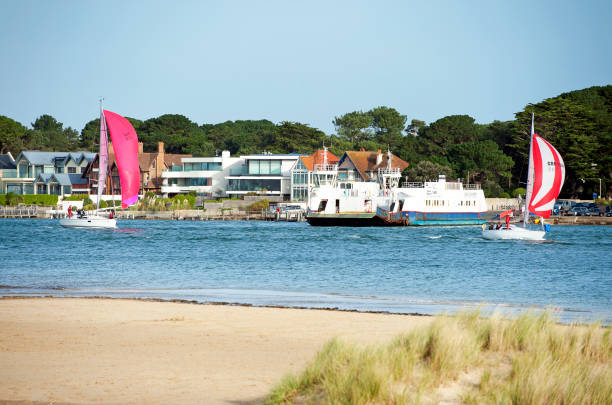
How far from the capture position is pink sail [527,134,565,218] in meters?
46.5

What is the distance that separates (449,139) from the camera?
372 ft

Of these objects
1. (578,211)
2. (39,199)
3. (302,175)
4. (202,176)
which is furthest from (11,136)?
(578,211)

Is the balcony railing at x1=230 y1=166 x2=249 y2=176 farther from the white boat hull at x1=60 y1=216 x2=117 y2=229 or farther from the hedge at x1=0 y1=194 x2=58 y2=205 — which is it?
the white boat hull at x1=60 y1=216 x2=117 y2=229

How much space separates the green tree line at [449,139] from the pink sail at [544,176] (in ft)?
99.8

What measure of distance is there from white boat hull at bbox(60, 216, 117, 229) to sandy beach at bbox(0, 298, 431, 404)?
1591 inches

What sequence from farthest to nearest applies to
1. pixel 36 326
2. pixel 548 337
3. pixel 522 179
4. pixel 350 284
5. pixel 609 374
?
pixel 522 179, pixel 350 284, pixel 36 326, pixel 548 337, pixel 609 374

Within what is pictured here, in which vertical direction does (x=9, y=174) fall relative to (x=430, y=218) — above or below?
above

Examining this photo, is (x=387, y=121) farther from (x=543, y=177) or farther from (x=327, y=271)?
(x=327, y=271)

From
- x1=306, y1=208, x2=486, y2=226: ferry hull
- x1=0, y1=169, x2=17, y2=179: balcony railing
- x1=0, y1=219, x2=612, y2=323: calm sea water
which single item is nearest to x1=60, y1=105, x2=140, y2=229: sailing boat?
x1=0, y1=219, x2=612, y2=323: calm sea water

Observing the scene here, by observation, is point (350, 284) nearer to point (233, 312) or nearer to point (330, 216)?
point (233, 312)

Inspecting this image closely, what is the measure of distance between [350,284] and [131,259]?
46.5ft

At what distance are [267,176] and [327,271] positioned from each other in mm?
75378

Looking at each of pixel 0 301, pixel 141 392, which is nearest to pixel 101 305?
pixel 0 301

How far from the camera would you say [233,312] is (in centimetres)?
1703
